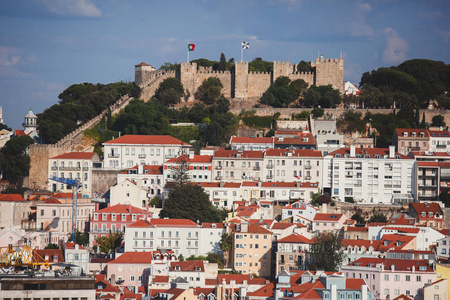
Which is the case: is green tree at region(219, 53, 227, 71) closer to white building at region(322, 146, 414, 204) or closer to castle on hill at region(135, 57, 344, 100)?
castle on hill at region(135, 57, 344, 100)

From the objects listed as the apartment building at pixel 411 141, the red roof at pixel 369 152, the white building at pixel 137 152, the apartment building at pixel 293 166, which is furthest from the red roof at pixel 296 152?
the apartment building at pixel 411 141

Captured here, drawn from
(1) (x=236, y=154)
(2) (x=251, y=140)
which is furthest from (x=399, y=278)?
(2) (x=251, y=140)

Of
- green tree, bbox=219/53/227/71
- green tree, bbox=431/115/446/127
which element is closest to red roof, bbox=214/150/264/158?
green tree, bbox=431/115/446/127

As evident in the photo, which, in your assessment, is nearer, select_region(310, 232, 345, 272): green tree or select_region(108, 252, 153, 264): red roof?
select_region(310, 232, 345, 272): green tree

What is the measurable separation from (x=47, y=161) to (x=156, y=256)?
2238 centimetres

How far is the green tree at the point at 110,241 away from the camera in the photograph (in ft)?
206

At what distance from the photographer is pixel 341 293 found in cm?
5103

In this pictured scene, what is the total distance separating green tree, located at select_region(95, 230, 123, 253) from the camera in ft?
206

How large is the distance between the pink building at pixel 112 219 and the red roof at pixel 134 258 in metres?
6.67

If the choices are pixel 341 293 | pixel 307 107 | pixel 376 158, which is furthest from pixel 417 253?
pixel 307 107

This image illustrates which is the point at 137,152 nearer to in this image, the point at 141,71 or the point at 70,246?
the point at 70,246

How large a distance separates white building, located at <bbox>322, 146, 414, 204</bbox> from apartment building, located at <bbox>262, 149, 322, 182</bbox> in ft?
2.52

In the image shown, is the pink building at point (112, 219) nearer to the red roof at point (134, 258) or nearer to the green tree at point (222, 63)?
the red roof at point (134, 258)

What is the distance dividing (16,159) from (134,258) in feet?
77.8
